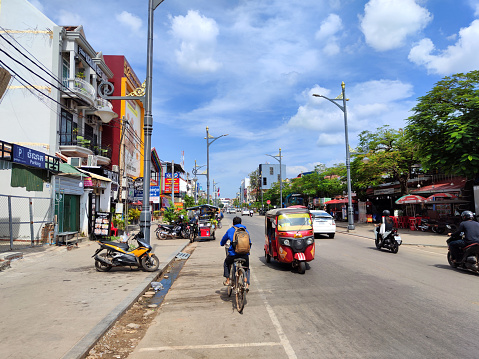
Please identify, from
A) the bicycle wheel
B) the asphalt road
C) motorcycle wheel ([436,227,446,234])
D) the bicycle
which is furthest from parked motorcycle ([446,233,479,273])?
motorcycle wheel ([436,227,446,234])

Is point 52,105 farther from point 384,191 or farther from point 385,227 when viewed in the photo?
point 384,191

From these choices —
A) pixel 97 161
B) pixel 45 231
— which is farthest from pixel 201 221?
pixel 97 161

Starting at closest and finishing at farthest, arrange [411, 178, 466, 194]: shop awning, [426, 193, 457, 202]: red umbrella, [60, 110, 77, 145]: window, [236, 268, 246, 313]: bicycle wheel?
[236, 268, 246, 313]: bicycle wheel → [60, 110, 77, 145]: window → [426, 193, 457, 202]: red umbrella → [411, 178, 466, 194]: shop awning

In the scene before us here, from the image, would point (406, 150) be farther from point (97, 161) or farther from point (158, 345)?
point (158, 345)

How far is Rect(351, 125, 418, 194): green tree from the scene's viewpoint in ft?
93.4

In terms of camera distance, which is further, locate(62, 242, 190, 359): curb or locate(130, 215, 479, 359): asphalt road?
locate(130, 215, 479, 359): asphalt road

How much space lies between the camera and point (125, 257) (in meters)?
9.59

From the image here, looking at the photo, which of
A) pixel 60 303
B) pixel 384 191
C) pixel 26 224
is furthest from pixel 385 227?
pixel 384 191

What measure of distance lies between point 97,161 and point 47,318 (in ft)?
77.2

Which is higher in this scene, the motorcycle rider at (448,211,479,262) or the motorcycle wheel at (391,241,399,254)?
the motorcycle rider at (448,211,479,262)

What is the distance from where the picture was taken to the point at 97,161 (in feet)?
89.1

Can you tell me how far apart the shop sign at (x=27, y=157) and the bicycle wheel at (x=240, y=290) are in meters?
9.37

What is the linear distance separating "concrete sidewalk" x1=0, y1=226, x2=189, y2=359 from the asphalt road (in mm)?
812

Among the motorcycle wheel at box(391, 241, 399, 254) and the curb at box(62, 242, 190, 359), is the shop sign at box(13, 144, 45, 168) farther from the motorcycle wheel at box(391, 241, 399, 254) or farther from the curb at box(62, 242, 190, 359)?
the motorcycle wheel at box(391, 241, 399, 254)
